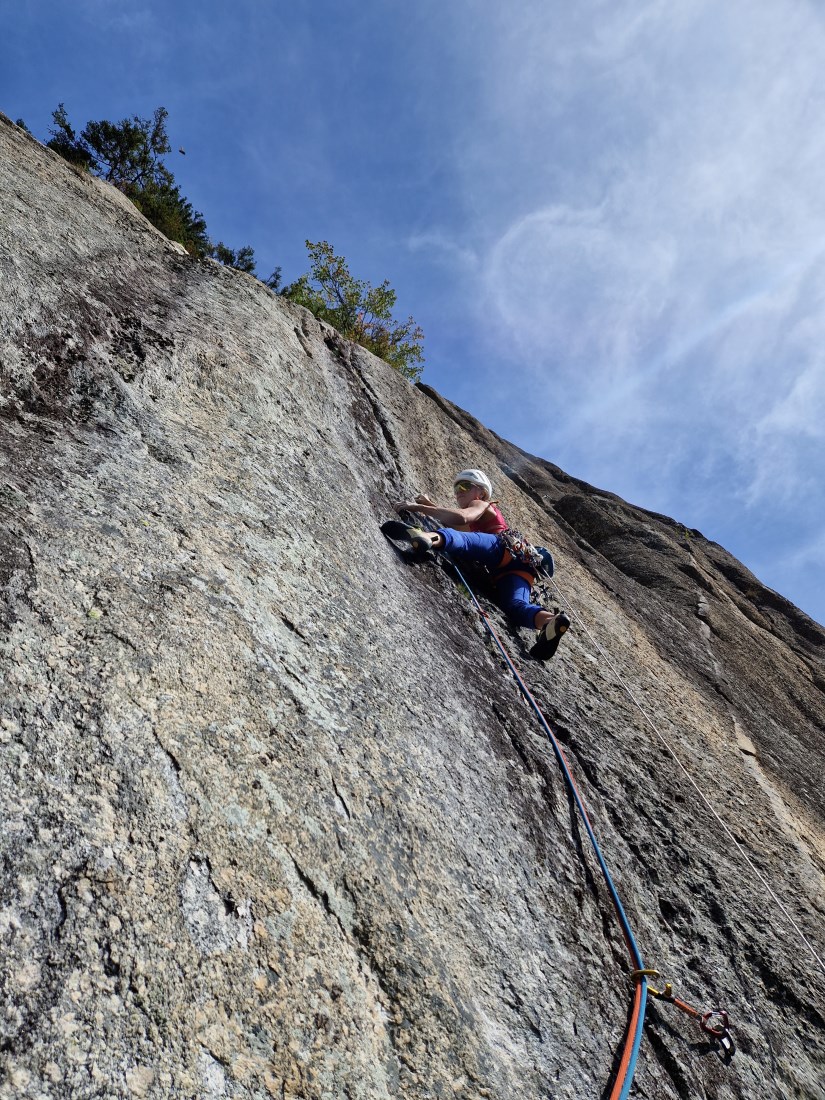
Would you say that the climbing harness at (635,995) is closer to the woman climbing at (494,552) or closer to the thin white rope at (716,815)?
the woman climbing at (494,552)

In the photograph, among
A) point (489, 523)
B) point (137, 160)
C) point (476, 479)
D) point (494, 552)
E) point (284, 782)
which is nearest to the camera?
point (284, 782)

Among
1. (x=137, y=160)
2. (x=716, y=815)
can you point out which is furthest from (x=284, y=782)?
(x=137, y=160)

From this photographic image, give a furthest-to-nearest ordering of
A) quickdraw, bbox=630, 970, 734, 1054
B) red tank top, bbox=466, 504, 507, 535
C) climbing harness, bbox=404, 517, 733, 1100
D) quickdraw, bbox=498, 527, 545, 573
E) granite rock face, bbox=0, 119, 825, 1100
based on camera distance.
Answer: red tank top, bbox=466, 504, 507, 535 → quickdraw, bbox=498, 527, 545, 573 → quickdraw, bbox=630, 970, 734, 1054 → climbing harness, bbox=404, 517, 733, 1100 → granite rock face, bbox=0, 119, 825, 1100

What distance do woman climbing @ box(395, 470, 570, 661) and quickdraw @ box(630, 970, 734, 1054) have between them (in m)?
2.72

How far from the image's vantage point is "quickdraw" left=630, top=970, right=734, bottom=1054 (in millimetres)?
3564

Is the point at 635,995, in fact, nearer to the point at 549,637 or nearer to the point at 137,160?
the point at 549,637

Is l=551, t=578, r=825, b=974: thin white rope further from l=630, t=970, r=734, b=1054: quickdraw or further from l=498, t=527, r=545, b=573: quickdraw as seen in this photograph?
l=630, t=970, r=734, b=1054: quickdraw

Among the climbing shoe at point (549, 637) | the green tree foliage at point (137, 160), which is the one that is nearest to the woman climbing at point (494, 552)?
the climbing shoe at point (549, 637)

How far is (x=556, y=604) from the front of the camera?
7820 millimetres

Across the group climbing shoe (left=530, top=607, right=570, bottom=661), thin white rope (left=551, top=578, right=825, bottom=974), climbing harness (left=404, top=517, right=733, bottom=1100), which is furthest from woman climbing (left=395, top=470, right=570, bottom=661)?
climbing harness (left=404, top=517, right=733, bottom=1100)

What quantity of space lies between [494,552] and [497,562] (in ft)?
0.40

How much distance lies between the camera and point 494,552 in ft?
22.1

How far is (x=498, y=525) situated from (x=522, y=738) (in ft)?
10.1

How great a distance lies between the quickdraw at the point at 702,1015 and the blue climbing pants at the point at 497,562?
320 cm
